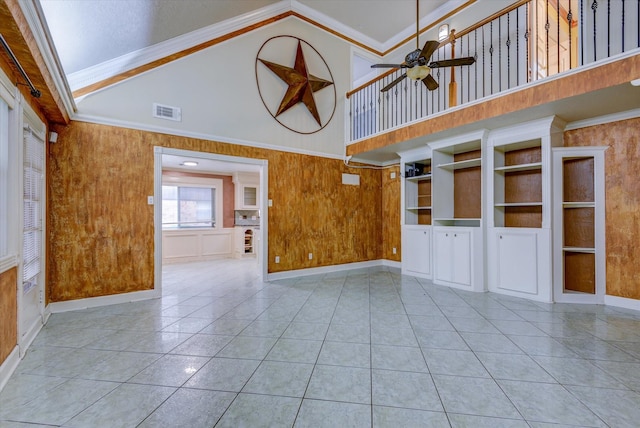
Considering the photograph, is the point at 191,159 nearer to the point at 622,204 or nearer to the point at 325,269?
the point at 325,269

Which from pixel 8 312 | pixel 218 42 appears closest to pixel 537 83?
pixel 218 42

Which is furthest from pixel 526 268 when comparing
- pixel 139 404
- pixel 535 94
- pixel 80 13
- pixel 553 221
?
pixel 80 13

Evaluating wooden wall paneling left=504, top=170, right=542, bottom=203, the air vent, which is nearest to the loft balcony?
wooden wall paneling left=504, top=170, right=542, bottom=203

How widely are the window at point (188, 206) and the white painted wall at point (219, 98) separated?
3682 mm

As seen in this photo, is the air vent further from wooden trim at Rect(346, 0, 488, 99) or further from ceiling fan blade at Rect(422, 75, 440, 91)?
ceiling fan blade at Rect(422, 75, 440, 91)

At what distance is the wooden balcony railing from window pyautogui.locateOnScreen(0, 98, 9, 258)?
4715mm

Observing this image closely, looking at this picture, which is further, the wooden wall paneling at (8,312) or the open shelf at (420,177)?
the open shelf at (420,177)

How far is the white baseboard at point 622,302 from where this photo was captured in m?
3.47

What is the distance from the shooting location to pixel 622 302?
356 cm

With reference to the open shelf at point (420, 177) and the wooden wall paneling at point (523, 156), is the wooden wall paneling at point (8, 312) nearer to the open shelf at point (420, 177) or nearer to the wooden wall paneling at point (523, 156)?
the open shelf at point (420, 177)

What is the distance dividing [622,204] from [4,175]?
6.39 metres

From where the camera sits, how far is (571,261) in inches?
159

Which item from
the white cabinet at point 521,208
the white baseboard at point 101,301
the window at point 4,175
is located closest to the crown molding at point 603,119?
the white cabinet at point 521,208

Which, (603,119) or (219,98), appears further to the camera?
(219,98)
